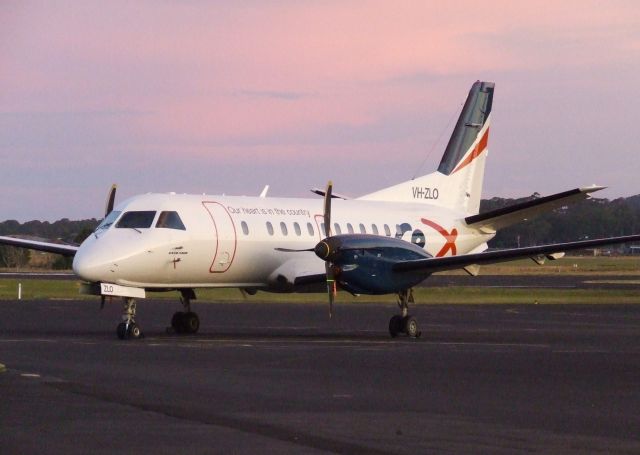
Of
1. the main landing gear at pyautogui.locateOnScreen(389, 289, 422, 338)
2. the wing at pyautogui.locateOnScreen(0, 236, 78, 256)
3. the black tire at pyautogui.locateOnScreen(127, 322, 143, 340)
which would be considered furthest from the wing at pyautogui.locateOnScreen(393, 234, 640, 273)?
the wing at pyautogui.locateOnScreen(0, 236, 78, 256)

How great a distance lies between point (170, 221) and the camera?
24578mm

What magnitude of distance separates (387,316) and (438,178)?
170 inches

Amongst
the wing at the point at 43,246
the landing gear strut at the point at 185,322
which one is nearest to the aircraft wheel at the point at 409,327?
the landing gear strut at the point at 185,322

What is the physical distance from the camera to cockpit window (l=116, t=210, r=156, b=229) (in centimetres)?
2416

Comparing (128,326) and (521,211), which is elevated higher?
(521,211)

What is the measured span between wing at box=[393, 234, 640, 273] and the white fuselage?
2.71 metres

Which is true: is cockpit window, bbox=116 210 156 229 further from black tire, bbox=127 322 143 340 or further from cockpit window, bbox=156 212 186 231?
black tire, bbox=127 322 143 340

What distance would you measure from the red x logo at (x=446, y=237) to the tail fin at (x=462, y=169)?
1319mm

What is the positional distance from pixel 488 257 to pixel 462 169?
327 inches

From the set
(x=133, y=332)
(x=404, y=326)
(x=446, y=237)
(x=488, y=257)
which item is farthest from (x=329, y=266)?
(x=446, y=237)

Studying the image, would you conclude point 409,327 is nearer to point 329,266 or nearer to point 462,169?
point 329,266

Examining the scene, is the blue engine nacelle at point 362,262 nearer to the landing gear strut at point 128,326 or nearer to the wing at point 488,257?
the wing at point 488,257

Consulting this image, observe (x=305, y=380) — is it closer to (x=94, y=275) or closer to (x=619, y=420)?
(x=619, y=420)

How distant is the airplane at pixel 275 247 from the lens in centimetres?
2364
